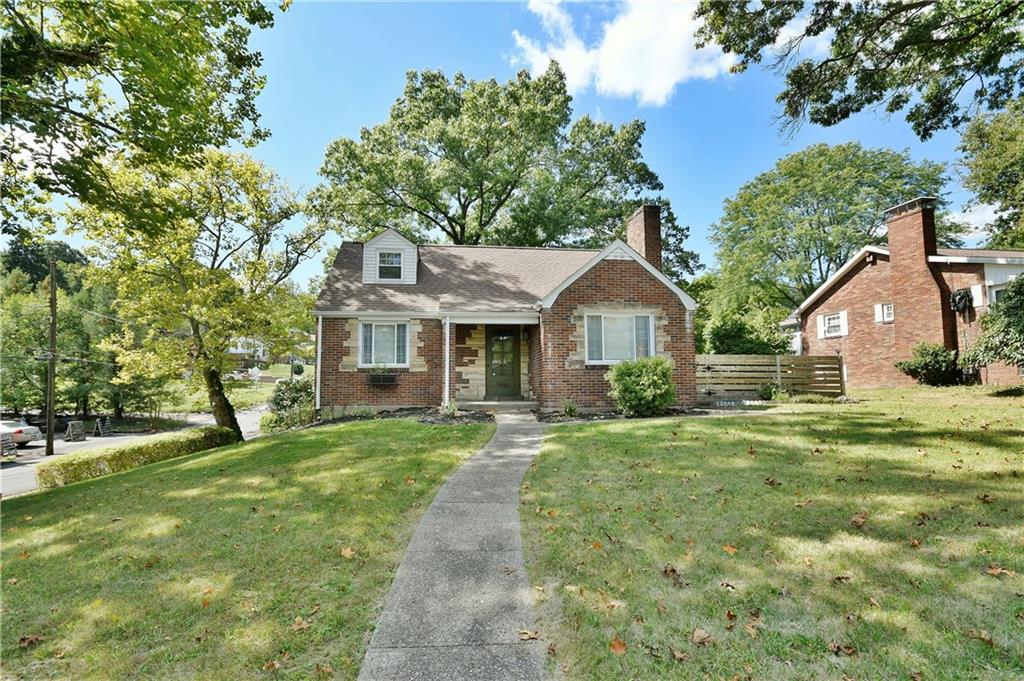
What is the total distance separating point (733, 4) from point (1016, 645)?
38.8ft

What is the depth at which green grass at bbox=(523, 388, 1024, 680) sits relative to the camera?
3166 millimetres

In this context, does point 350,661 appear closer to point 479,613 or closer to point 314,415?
point 479,613

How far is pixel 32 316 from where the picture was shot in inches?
1152

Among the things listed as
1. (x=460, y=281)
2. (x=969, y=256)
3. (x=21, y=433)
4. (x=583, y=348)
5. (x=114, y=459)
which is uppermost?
(x=969, y=256)

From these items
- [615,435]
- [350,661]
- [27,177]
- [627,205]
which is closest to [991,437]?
[615,435]

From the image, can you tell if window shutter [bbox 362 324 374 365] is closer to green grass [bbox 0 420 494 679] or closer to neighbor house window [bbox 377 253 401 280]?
neighbor house window [bbox 377 253 401 280]

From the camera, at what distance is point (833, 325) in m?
23.5

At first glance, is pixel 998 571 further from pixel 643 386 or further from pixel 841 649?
pixel 643 386

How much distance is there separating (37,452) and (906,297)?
42.1 metres

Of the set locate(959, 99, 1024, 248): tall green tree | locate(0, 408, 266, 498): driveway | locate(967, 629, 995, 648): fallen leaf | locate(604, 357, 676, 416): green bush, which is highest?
locate(959, 99, 1024, 248): tall green tree

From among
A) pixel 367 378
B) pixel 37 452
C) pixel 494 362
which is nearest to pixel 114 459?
pixel 367 378

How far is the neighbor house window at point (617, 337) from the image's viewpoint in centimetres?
1449

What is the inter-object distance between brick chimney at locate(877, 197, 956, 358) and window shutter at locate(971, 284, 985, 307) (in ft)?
2.49

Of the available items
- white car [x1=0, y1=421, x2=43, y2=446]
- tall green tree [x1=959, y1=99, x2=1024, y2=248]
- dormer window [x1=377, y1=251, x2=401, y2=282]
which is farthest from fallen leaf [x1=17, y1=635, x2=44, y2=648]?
tall green tree [x1=959, y1=99, x2=1024, y2=248]
